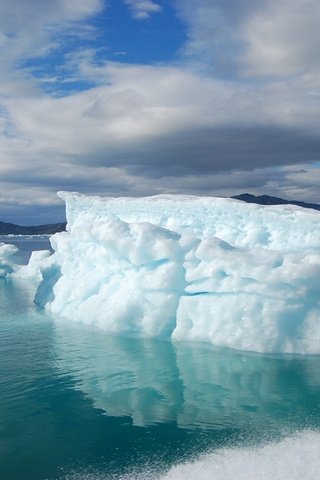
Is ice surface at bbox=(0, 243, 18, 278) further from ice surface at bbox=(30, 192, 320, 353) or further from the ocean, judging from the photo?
the ocean

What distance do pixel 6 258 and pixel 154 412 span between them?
30.6m

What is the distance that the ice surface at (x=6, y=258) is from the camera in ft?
117

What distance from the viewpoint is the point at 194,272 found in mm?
13641

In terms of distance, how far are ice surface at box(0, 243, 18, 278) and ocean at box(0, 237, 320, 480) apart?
2287cm

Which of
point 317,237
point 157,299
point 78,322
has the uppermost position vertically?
point 317,237

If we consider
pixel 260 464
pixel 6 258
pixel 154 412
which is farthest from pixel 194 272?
pixel 6 258

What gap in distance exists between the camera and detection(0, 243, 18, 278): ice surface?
117 feet

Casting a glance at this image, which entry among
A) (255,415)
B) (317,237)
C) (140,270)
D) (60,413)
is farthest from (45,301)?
(255,415)

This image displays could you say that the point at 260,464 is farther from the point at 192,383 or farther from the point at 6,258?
the point at 6,258

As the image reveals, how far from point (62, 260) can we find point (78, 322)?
4.37 meters

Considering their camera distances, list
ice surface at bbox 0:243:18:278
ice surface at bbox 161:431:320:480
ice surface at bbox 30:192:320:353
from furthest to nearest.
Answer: ice surface at bbox 0:243:18:278 → ice surface at bbox 30:192:320:353 → ice surface at bbox 161:431:320:480

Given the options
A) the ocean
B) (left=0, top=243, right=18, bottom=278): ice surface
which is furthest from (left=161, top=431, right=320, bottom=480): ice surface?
(left=0, top=243, right=18, bottom=278): ice surface

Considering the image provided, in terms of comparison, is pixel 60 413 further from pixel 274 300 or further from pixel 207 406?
pixel 274 300

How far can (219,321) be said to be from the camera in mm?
12984
